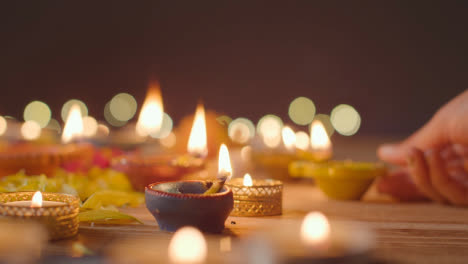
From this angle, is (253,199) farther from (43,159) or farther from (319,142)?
(319,142)

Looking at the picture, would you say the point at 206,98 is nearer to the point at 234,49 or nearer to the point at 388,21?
the point at 234,49

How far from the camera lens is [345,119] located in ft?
25.6

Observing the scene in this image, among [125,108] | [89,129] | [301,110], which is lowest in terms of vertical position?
[89,129]

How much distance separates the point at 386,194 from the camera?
5.01 ft

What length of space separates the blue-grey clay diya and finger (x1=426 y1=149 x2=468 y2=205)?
2.67 feet

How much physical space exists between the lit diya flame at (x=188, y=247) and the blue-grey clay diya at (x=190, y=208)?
0.02 m

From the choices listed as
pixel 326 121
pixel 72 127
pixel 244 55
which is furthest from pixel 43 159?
pixel 326 121

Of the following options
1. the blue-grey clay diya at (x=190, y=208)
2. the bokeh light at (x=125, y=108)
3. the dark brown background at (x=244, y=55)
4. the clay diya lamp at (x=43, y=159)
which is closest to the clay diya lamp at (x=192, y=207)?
the blue-grey clay diya at (x=190, y=208)

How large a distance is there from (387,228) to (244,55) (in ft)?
20.3

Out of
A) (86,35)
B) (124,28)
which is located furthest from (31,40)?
(124,28)

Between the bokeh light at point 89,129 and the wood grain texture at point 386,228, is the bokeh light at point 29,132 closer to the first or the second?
the bokeh light at point 89,129

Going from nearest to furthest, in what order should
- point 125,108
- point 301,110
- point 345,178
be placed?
1. point 345,178
2. point 301,110
3. point 125,108

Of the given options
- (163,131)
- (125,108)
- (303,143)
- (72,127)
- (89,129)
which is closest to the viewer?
(72,127)

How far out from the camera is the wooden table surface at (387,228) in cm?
73
